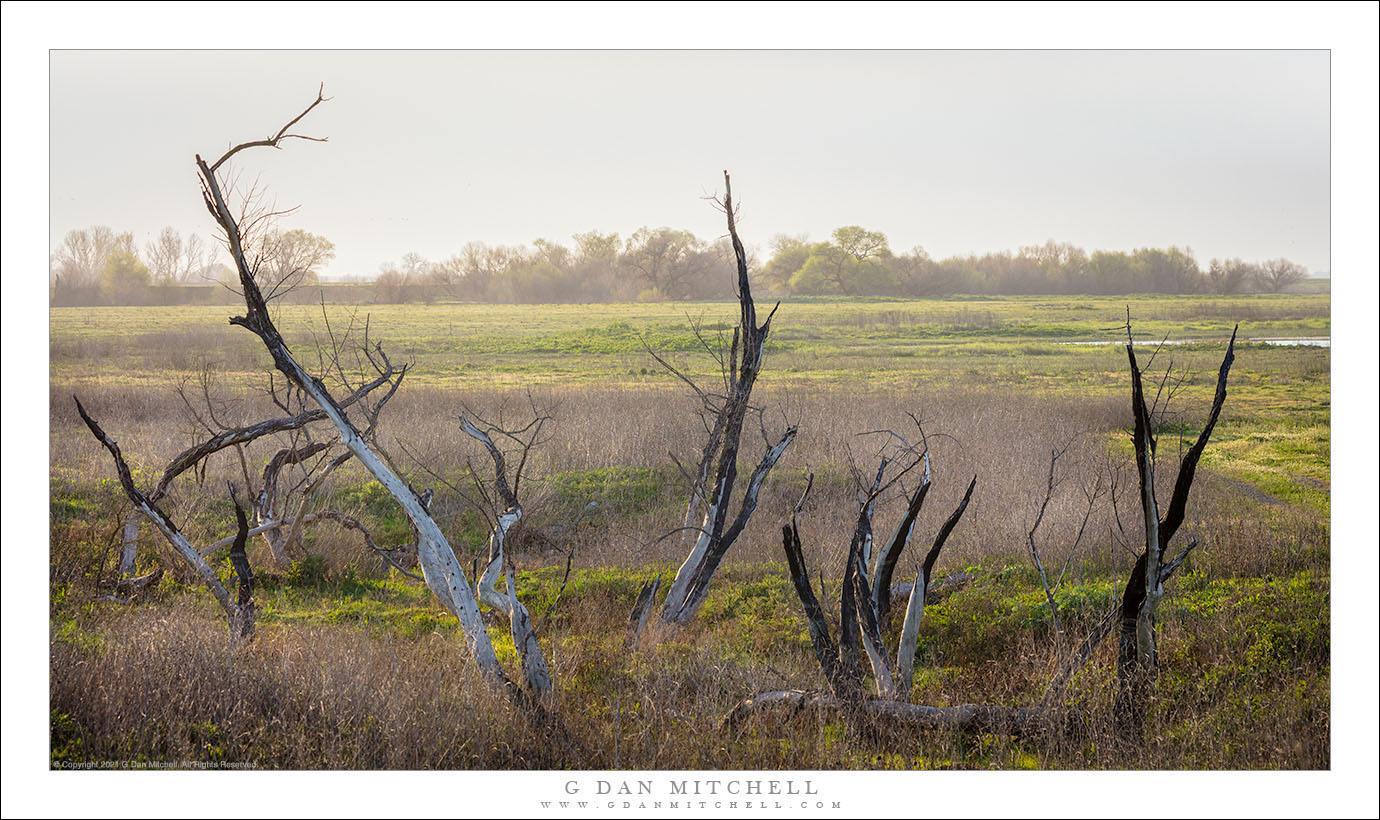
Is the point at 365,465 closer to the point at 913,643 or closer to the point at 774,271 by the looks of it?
the point at 913,643

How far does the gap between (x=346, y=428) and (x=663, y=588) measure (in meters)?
3.98

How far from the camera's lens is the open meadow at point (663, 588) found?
16.5ft

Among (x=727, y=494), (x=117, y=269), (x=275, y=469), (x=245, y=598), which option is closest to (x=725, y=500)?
(x=727, y=494)

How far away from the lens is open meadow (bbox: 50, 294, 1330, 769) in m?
5.02

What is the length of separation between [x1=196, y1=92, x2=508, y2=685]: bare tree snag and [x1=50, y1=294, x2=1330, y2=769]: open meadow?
0.41m

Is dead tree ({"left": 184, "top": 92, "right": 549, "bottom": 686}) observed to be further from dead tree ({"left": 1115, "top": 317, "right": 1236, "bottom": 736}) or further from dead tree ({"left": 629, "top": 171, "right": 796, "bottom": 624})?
dead tree ({"left": 1115, "top": 317, "right": 1236, "bottom": 736})

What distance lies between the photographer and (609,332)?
2958 centimetres

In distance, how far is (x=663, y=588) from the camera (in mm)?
8078

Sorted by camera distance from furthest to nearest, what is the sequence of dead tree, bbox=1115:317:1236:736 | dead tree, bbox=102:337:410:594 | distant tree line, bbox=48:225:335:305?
distant tree line, bbox=48:225:335:305, dead tree, bbox=102:337:410:594, dead tree, bbox=1115:317:1236:736

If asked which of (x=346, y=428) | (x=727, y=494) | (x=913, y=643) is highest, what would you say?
(x=346, y=428)

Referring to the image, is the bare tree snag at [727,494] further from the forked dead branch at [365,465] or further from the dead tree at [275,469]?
the dead tree at [275,469]

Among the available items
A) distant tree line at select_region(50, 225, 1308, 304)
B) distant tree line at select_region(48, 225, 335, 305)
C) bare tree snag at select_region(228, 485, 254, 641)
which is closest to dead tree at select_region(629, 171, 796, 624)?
bare tree snag at select_region(228, 485, 254, 641)

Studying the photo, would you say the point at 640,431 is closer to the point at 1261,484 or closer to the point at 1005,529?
the point at 1005,529

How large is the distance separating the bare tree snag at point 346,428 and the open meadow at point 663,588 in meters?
0.41
